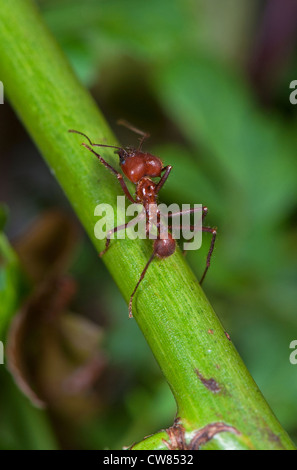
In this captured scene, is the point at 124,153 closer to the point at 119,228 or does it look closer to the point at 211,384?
the point at 119,228

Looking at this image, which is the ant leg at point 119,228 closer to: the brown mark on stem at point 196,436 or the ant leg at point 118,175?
the ant leg at point 118,175

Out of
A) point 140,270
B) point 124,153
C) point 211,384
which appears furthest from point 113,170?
point 211,384

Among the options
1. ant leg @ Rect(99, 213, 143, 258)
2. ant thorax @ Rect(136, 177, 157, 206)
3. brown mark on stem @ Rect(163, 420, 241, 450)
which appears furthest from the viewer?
ant thorax @ Rect(136, 177, 157, 206)

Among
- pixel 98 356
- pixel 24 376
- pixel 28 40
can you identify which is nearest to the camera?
pixel 28 40

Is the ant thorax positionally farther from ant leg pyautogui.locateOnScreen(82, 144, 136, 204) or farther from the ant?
ant leg pyautogui.locateOnScreen(82, 144, 136, 204)

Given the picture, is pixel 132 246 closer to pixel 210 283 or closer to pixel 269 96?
pixel 210 283

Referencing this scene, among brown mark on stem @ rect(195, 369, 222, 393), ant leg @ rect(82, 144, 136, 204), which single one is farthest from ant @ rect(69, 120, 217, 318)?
brown mark on stem @ rect(195, 369, 222, 393)

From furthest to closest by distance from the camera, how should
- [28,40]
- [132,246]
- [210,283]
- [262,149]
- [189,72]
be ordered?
1. [189,72]
2. [262,149]
3. [210,283]
4. [28,40]
5. [132,246]

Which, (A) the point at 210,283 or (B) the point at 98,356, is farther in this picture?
(A) the point at 210,283

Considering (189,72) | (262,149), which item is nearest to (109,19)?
(189,72)
